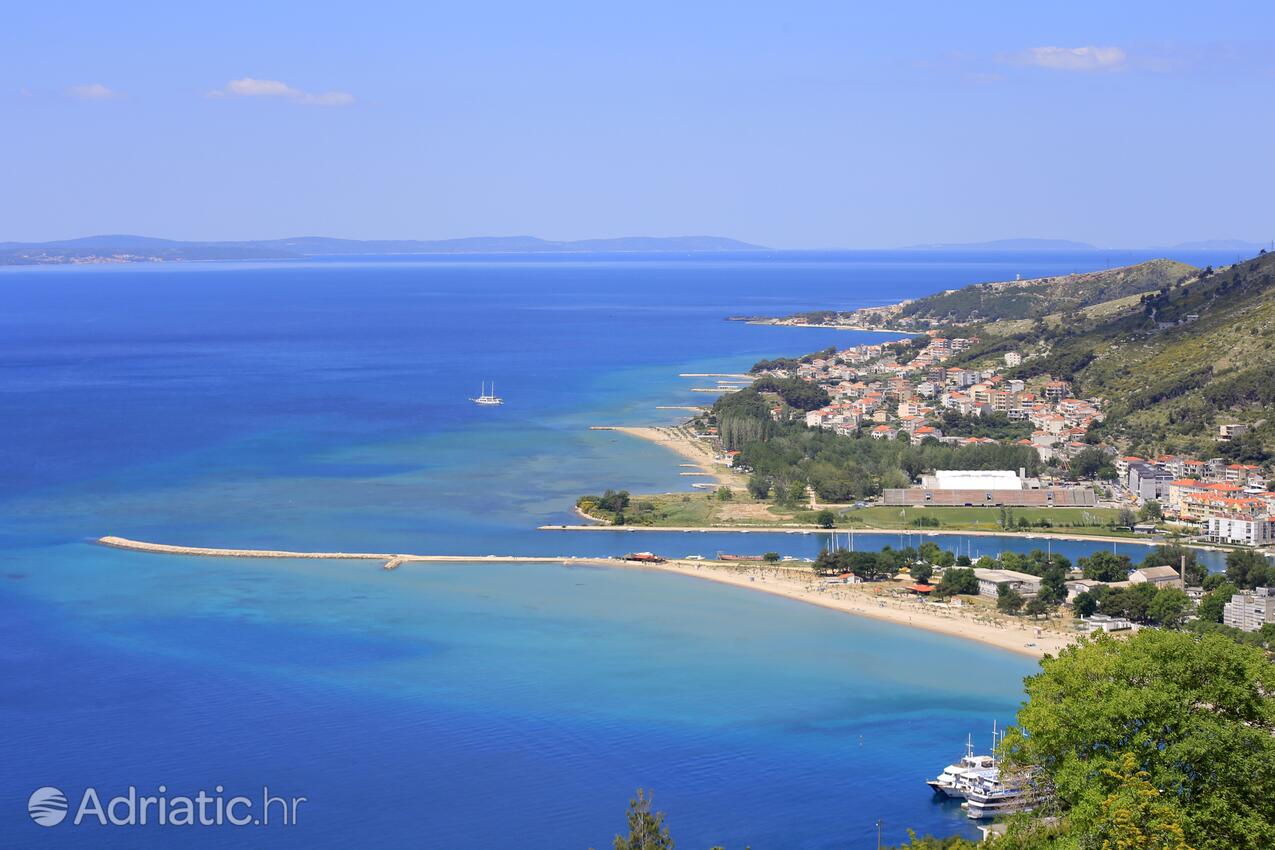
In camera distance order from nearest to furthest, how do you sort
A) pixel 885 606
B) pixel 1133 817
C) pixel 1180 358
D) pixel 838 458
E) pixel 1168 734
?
pixel 1133 817 → pixel 1168 734 → pixel 885 606 → pixel 838 458 → pixel 1180 358

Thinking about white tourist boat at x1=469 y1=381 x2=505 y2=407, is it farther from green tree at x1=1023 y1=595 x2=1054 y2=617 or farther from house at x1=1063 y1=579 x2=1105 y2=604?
green tree at x1=1023 y1=595 x2=1054 y2=617

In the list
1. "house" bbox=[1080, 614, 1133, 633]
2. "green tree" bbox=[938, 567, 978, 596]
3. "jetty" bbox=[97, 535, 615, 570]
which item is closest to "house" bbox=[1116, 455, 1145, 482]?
"green tree" bbox=[938, 567, 978, 596]

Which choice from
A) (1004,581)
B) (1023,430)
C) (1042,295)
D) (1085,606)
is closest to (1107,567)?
(1004,581)

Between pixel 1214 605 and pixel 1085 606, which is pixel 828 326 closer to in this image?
pixel 1085 606

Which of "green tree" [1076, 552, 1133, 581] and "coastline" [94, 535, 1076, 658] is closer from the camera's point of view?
"coastline" [94, 535, 1076, 658]

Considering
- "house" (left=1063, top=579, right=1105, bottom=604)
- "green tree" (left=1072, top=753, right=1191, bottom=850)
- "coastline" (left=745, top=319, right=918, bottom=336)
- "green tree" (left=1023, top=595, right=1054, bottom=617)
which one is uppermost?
"coastline" (left=745, top=319, right=918, bottom=336)

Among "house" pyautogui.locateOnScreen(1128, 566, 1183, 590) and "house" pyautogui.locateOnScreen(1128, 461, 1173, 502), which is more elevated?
"house" pyautogui.locateOnScreen(1128, 461, 1173, 502)
